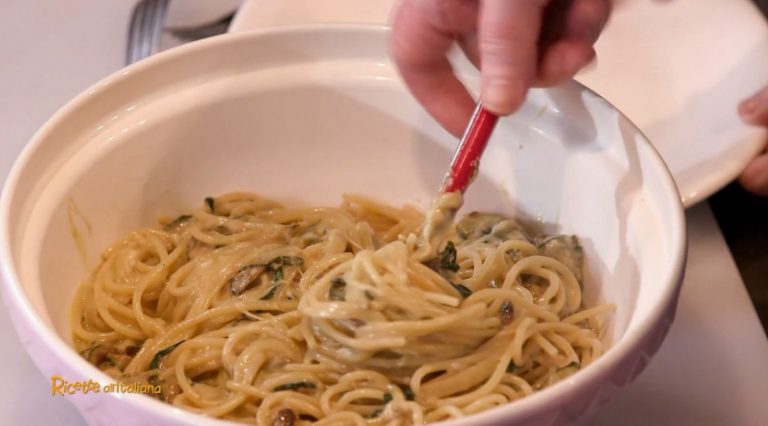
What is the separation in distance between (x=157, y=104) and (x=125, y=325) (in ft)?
1.28

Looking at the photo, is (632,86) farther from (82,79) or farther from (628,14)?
(82,79)

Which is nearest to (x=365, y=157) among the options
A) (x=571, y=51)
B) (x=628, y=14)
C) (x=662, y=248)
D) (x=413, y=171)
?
(x=413, y=171)

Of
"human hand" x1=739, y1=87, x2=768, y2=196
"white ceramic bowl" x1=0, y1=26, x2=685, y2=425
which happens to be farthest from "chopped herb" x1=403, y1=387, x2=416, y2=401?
"human hand" x1=739, y1=87, x2=768, y2=196

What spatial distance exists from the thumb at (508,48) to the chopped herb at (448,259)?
0.84 feet

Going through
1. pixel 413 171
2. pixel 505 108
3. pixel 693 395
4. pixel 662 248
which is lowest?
pixel 693 395

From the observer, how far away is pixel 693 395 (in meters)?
1.24

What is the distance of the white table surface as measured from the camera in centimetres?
121

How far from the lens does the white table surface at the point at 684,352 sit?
1.21m

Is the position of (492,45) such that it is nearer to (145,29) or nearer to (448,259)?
(448,259)

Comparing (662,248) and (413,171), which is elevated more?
(662,248)

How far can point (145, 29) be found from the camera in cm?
187

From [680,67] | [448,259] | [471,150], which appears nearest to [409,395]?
[448,259]

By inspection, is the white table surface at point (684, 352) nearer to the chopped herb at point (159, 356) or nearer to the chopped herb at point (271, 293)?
the chopped herb at point (159, 356)

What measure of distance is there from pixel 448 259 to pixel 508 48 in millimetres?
347
